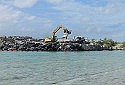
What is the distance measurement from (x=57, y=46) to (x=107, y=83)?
162m

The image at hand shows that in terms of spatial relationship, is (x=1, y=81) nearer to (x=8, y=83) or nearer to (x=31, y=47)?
(x=8, y=83)

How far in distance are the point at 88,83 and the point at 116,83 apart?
105 inches

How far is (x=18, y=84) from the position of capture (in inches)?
1114

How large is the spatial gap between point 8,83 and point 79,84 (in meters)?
6.63

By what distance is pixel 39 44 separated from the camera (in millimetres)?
192250

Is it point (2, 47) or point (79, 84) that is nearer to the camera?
point (79, 84)

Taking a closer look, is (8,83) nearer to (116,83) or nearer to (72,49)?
(116,83)

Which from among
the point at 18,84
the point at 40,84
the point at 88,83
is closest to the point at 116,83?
the point at 88,83

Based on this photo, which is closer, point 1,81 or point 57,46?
point 1,81

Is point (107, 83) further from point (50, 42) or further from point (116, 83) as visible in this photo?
point (50, 42)

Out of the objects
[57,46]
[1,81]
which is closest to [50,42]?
[57,46]

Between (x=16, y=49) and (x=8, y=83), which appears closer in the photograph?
(x=8, y=83)

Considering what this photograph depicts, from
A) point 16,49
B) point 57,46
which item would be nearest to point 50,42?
point 57,46

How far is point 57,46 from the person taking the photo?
19175cm
